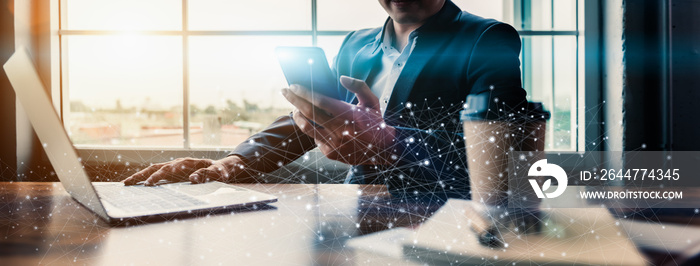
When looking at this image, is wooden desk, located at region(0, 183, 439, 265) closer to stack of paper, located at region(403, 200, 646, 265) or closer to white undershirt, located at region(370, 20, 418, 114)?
stack of paper, located at region(403, 200, 646, 265)

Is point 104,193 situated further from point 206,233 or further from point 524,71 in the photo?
Result: point 524,71

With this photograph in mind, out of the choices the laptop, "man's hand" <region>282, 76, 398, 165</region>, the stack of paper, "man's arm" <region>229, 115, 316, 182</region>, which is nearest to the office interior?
"man's arm" <region>229, 115, 316, 182</region>

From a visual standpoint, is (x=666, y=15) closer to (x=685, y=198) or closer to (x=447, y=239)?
(x=685, y=198)

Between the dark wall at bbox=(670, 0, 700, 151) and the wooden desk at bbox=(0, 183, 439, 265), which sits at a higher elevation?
the dark wall at bbox=(670, 0, 700, 151)

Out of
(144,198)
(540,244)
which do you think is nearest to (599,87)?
(540,244)

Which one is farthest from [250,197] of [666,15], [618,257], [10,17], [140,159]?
[10,17]

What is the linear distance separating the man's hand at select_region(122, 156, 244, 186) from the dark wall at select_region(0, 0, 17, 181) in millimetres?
1735

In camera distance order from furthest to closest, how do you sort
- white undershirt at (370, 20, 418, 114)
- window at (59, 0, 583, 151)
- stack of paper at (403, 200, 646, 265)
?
window at (59, 0, 583, 151) → white undershirt at (370, 20, 418, 114) → stack of paper at (403, 200, 646, 265)

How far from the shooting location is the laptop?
0.48m

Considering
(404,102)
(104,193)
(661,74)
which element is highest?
(661,74)

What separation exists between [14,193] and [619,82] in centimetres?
227

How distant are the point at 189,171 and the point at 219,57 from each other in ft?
4.80

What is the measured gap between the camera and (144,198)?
0.62m

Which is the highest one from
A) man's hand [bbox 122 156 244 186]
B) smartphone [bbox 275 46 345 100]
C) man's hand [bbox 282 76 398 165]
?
smartphone [bbox 275 46 345 100]
